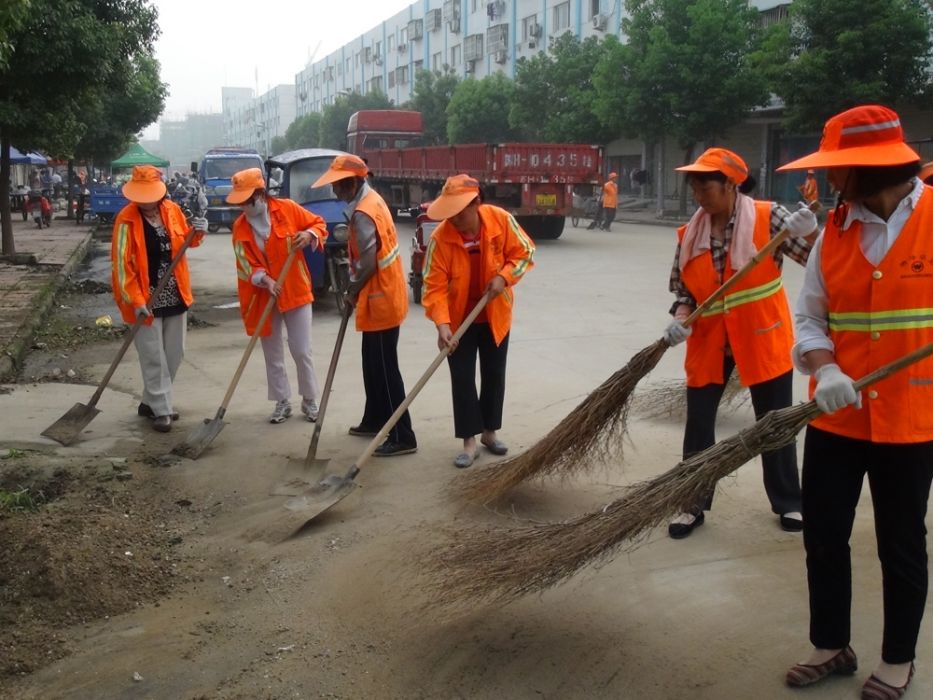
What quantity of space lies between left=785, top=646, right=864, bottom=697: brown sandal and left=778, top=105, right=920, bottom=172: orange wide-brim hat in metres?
1.44

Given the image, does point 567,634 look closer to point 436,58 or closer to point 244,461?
point 244,461

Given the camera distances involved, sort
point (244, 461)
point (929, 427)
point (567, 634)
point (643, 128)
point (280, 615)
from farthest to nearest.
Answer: point (643, 128), point (244, 461), point (280, 615), point (567, 634), point (929, 427)

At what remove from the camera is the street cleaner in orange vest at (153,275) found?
5.61m

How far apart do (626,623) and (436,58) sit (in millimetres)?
58164

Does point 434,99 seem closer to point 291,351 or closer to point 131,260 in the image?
point 291,351

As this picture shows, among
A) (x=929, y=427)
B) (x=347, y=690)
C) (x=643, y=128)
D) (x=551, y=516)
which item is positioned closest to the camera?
(x=929, y=427)

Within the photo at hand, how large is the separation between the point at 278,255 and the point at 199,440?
1.21 meters

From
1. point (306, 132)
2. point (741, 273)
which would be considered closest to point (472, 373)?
point (741, 273)

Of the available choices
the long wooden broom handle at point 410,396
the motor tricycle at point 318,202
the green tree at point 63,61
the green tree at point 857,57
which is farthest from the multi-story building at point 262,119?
the long wooden broom handle at point 410,396

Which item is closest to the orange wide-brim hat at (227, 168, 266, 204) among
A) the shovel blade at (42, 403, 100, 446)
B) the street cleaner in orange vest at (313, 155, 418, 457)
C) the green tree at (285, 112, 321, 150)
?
the street cleaner in orange vest at (313, 155, 418, 457)

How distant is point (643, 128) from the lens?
2683cm

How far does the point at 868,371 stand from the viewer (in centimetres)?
256

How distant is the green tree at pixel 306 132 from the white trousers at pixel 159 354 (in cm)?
6262

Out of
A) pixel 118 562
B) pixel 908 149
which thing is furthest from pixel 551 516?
pixel 908 149
